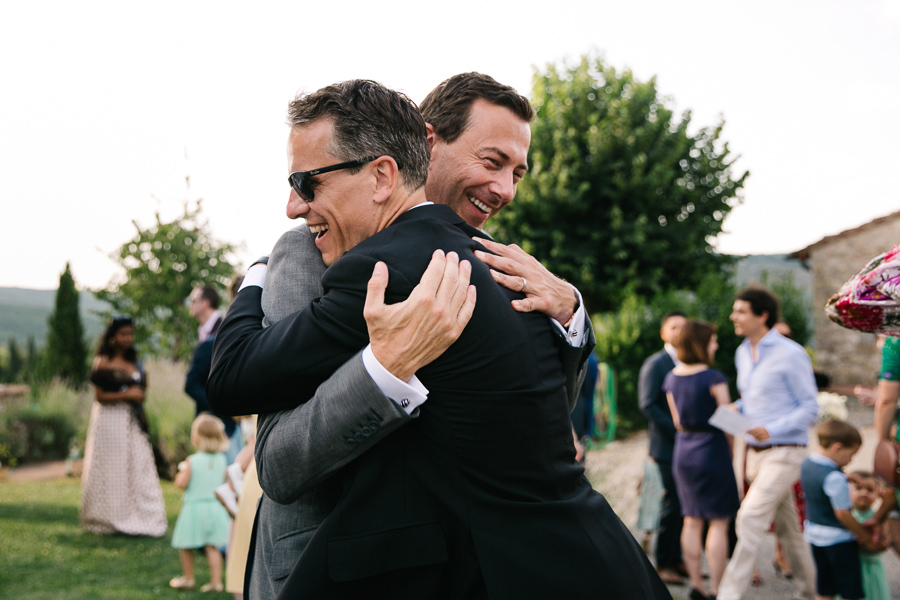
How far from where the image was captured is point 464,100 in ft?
8.31

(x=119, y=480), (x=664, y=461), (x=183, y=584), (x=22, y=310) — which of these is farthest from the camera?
(x=22, y=310)

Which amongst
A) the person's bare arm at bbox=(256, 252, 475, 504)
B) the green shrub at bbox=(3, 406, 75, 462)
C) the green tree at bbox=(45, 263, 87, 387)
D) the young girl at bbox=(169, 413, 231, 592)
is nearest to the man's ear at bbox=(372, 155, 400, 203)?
the person's bare arm at bbox=(256, 252, 475, 504)

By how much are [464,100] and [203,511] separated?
5612mm

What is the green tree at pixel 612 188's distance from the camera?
23.9 m

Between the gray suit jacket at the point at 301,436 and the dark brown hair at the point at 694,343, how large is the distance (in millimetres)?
5647

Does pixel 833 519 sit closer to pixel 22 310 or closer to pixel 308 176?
pixel 308 176

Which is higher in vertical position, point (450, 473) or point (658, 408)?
point (450, 473)

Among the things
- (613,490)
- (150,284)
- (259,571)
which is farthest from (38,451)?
(259,571)

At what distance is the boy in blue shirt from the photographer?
5305 millimetres

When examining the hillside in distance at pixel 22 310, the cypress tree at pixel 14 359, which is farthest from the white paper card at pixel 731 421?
the hillside in distance at pixel 22 310

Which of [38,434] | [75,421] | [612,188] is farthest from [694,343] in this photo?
[612,188]

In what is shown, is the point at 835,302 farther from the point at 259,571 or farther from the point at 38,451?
the point at 38,451

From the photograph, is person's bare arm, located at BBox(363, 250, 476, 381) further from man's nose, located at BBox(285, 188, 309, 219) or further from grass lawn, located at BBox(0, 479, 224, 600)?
grass lawn, located at BBox(0, 479, 224, 600)

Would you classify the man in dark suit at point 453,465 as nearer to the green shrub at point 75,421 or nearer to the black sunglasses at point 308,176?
the black sunglasses at point 308,176
